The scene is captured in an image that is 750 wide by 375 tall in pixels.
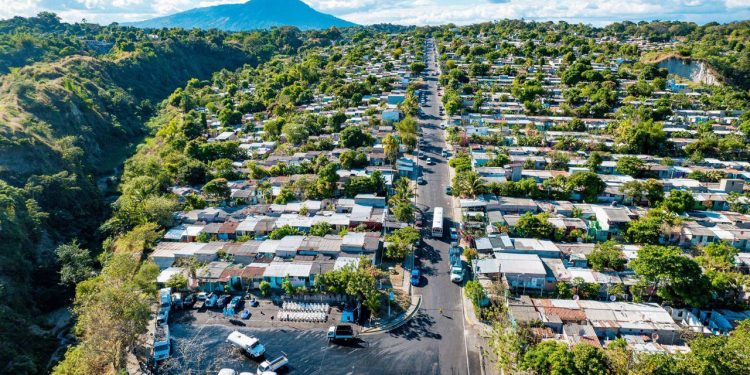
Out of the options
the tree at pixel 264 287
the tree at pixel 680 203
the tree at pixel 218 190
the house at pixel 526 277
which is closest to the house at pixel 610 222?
the tree at pixel 680 203

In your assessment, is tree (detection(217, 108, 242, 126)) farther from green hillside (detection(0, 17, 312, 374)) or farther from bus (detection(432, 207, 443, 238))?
bus (detection(432, 207, 443, 238))

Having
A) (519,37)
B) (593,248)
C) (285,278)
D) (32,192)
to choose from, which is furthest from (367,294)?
(519,37)

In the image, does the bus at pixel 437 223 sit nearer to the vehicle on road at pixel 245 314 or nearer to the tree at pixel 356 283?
the tree at pixel 356 283

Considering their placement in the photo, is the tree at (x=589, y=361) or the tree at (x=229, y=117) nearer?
the tree at (x=589, y=361)

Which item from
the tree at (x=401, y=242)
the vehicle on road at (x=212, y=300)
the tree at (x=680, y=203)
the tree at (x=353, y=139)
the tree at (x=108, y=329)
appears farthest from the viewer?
the tree at (x=353, y=139)

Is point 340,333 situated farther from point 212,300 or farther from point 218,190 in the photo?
point 218,190

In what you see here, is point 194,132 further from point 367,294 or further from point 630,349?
point 630,349
